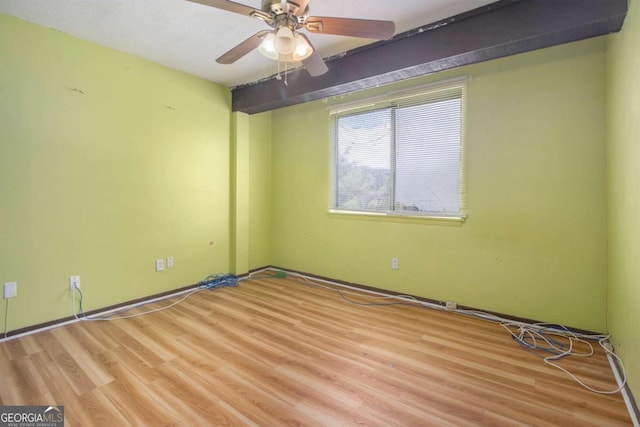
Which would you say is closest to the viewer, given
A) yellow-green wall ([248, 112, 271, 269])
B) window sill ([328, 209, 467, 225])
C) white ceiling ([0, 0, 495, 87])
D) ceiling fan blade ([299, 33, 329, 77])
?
ceiling fan blade ([299, 33, 329, 77])

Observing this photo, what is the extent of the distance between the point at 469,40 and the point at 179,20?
2206 millimetres

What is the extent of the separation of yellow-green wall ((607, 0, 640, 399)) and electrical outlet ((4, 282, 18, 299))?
414 cm

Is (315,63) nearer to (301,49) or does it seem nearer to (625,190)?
(301,49)

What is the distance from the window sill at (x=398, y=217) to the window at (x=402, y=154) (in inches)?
1.4

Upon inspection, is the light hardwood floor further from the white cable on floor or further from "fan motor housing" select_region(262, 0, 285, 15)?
"fan motor housing" select_region(262, 0, 285, 15)

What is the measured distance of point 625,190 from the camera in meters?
1.79

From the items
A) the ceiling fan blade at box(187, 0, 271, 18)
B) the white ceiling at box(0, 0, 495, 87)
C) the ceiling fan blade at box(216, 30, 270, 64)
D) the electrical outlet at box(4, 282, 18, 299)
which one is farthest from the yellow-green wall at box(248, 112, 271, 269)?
the ceiling fan blade at box(187, 0, 271, 18)

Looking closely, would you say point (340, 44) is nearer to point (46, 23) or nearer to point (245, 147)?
point (245, 147)

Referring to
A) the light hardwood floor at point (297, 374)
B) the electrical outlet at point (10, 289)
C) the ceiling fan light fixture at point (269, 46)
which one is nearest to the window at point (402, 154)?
the light hardwood floor at point (297, 374)

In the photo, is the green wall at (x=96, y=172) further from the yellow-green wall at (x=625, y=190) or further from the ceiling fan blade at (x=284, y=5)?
the yellow-green wall at (x=625, y=190)

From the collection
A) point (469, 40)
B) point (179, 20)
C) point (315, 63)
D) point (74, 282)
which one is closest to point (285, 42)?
point (315, 63)

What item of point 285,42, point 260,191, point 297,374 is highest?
point 285,42

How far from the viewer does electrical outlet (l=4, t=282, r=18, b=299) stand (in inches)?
89.3

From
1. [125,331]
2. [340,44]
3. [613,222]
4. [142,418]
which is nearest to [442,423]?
[142,418]
